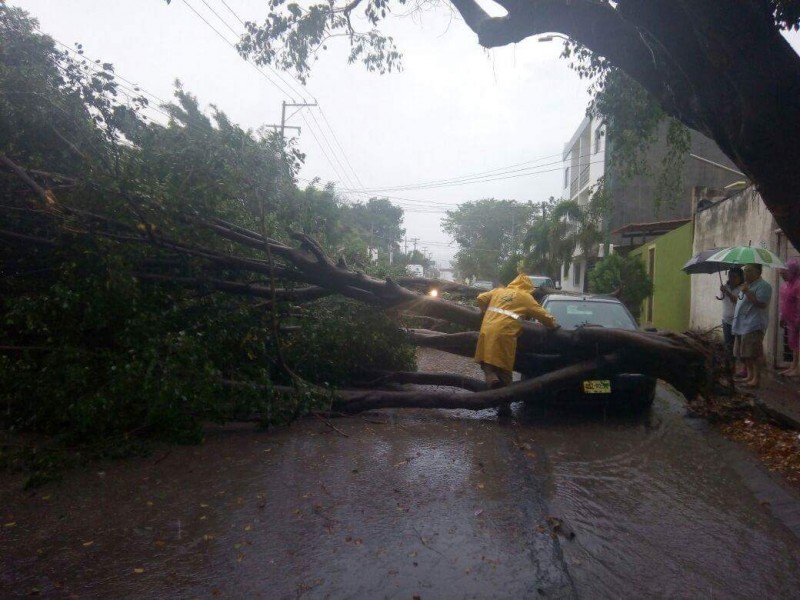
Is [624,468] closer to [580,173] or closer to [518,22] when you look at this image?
[518,22]

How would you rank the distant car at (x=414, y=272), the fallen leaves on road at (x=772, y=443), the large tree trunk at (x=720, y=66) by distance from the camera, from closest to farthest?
1. the large tree trunk at (x=720, y=66)
2. the fallen leaves on road at (x=772, y=443)
3. the distant car at (x=414, y=272)

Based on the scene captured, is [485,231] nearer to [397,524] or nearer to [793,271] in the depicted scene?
[793,271]

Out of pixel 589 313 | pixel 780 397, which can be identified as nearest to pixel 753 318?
pixel 780 397

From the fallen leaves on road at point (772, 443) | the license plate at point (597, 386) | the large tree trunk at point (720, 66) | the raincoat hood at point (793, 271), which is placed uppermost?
the large tree trunk at point (720, 66)

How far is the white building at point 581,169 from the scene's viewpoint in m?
31.8

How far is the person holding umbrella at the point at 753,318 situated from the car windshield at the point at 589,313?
70.3 inches

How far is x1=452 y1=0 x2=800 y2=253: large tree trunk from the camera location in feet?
15.5

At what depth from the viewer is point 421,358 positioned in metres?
13.6

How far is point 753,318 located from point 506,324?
3966 millimetres

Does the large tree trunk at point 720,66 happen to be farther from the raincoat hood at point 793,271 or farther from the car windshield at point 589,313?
the raincoat hood at point 793,271

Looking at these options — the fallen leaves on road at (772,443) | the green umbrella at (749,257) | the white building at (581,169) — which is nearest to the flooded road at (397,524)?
the fallen leaves on road at (772,443)

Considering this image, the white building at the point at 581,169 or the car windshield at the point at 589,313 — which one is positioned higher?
the white building at the point at 581,169

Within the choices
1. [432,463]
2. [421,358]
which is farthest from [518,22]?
[421,358]

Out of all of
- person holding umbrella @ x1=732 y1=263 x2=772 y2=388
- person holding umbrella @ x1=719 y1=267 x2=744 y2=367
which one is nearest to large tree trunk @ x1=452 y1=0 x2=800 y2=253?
person holding umbrella @ x1=732 y1=263 x2=772 y2=388
